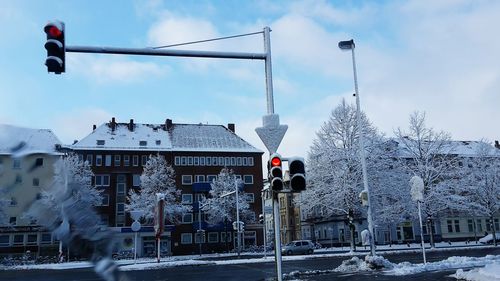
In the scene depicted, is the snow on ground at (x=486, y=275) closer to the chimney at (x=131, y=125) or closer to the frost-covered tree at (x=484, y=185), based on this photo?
the frost-covered tree at (x=484, y=185)

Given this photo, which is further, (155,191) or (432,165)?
(155,191)

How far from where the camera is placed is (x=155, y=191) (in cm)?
5784

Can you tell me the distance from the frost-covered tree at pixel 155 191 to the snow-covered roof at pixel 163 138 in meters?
6.59

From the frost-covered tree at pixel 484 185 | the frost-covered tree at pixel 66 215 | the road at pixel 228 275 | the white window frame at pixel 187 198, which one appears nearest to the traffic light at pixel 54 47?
the frost-covered tree at pixel 66 215

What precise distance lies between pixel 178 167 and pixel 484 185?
130ft

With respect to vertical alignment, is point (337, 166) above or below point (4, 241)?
above

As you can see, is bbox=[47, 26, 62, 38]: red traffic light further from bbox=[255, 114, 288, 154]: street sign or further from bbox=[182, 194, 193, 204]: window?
bbox=[182, 194, 193, 204]: window

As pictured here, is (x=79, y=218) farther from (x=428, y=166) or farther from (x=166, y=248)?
(x=166, y=248)

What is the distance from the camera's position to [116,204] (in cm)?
6425

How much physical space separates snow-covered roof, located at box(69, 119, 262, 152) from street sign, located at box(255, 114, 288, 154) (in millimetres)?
57296

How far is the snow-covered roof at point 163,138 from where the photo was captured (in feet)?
215

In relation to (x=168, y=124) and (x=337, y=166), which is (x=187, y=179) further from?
(x=337, y=166)

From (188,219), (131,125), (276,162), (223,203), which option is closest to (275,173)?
(276,162)

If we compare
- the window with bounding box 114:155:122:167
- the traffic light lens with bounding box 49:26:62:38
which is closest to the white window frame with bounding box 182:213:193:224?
the window with bounding box 114:155:122:167
